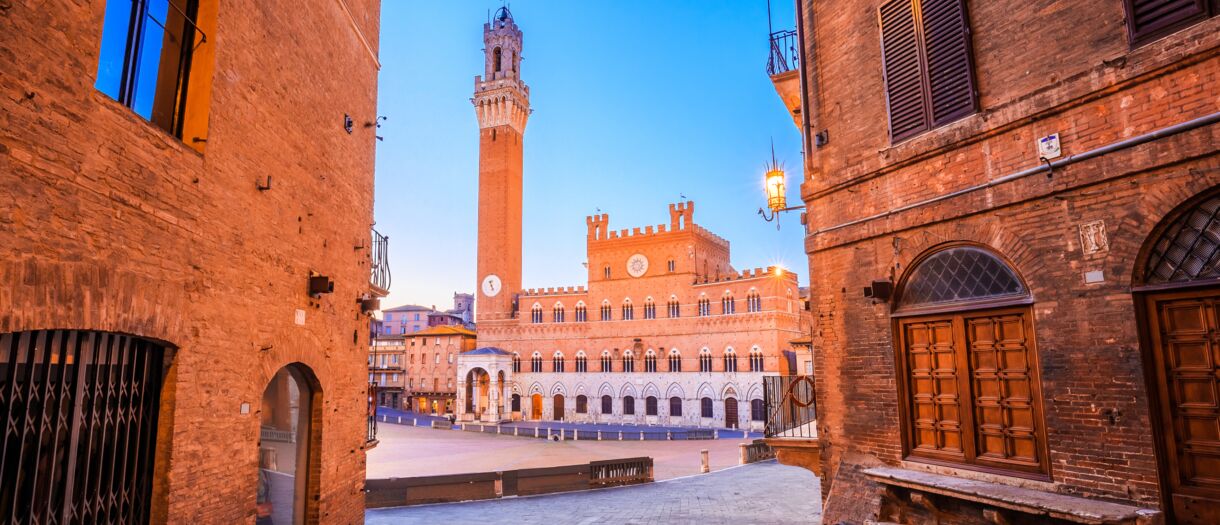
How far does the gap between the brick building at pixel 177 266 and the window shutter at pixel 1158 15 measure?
27.0ft

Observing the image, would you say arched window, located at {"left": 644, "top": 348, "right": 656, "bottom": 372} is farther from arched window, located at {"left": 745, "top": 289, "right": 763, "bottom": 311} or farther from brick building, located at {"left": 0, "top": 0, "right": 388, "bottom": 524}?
brick building, located at {"left": 0, "top": 0, "right": 388, "bottom": 524}

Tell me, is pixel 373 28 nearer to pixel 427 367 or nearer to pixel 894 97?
pixel 894 97

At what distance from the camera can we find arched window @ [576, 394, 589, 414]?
4888 cm

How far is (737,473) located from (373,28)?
1468cm

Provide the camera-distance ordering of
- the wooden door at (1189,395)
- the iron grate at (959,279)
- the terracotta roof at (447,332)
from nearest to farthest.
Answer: the wooden door at (1189,395) → the iron grate at (959,279) → the terracotta roof at (447,332)

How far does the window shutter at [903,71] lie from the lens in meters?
7.50

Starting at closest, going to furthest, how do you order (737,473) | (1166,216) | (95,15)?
1. (95,15)
2. (1166,216)
3. (737,473)

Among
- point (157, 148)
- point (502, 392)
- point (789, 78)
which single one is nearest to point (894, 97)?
point (789, 78)

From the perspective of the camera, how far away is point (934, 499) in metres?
6.68

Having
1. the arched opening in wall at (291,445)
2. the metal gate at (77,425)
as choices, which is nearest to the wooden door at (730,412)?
the arched opening in wall at (291,445)

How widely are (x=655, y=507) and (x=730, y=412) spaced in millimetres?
31567

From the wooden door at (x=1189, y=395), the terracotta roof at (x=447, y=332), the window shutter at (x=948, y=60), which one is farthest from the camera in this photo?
the terracotta roof at (x=447, y=332)

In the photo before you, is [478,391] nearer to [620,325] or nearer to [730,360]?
[620,325]

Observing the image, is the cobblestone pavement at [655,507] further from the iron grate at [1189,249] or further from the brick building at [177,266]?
the iron grate at [1189,249]
